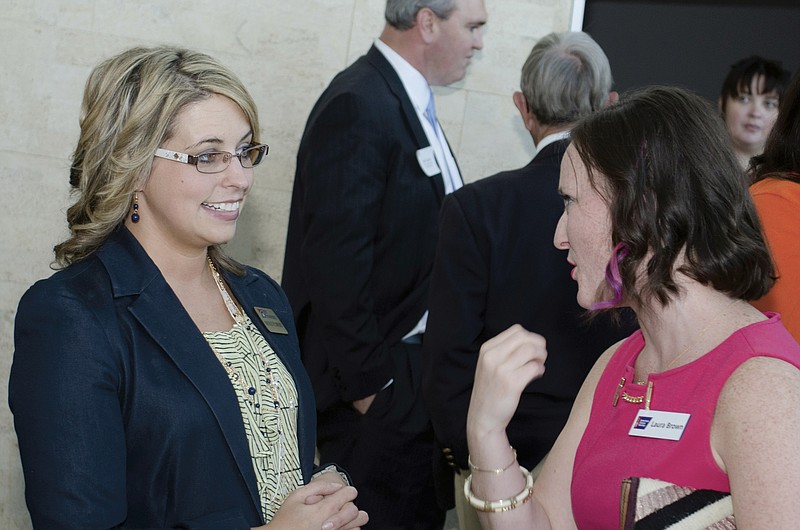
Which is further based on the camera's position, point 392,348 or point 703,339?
point 392,348

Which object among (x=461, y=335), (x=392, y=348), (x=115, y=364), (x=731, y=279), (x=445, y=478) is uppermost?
(x=731, y=279)

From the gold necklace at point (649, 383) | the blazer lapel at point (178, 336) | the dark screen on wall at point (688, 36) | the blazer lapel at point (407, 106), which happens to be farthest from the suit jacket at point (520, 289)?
the dark screen on wall at point (688, 36)

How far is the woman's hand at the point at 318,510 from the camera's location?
2.03m

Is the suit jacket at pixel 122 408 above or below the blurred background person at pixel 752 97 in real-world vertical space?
below

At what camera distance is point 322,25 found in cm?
448

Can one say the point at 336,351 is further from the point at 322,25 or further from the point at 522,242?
the point at 322,25

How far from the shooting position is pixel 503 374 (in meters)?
1.89

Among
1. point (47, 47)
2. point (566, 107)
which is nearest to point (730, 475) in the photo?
point (566, 107)

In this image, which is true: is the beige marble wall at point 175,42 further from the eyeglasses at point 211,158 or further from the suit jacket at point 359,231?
the eyeglasses at point 211,158

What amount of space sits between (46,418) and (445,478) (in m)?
1.94

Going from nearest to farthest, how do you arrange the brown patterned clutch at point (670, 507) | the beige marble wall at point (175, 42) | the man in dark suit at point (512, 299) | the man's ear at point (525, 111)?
the brown patterned clutch at point (670, 507) → the man in dark suit at point (512, 299) → the man's ear at point (525, 111) → the beige marble wall at point (175, 42)

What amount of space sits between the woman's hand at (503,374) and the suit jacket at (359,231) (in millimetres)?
1604

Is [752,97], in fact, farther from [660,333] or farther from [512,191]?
[660,333]

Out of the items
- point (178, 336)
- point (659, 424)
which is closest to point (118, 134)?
point (178, 336)
